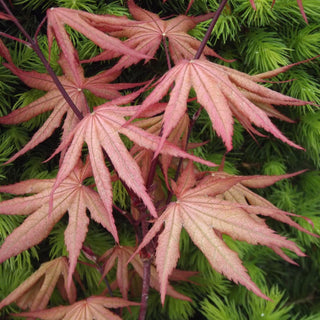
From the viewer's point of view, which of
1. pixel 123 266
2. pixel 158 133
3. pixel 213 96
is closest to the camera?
pixel 213 96

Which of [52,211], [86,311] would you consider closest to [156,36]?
[52,211]

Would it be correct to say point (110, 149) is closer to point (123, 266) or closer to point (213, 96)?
point (213, 96)

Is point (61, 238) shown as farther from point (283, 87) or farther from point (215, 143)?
point (283, 87)

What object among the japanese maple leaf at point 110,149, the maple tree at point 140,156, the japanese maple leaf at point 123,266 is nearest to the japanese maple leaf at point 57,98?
the maple tree at point 140,156

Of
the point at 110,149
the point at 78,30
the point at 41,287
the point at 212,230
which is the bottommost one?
the point at 41,287

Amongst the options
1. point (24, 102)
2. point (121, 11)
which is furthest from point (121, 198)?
point (121, 11)

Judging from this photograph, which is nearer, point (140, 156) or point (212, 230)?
point (212, 230)

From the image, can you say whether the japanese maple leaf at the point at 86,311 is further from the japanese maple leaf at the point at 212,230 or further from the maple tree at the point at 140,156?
the japanese maple leaf at the point at 212,230

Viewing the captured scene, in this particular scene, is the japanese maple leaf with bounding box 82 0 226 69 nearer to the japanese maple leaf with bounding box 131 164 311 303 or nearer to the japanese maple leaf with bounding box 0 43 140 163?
the japanese maple leaf with bounding box 0 43 140 163
